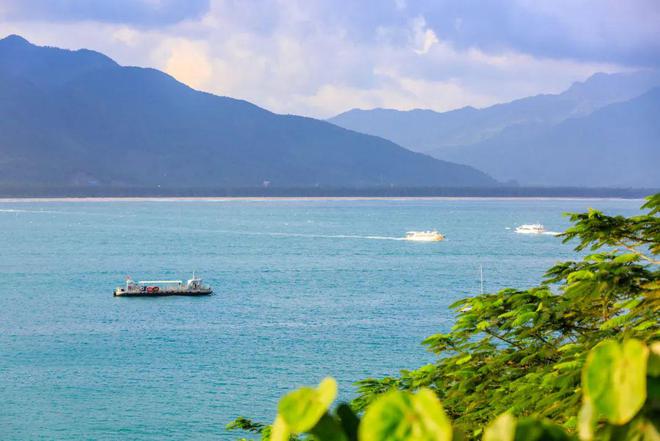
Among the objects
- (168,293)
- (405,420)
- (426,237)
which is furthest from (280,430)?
(426,237)

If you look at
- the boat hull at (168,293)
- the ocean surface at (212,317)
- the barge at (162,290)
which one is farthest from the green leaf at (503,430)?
the boat hull at (168,293)

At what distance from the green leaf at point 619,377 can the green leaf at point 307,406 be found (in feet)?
1.04

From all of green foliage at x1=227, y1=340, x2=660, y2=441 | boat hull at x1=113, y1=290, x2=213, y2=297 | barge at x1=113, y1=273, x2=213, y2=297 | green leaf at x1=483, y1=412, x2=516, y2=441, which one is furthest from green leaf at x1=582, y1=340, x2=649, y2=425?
boat hull at x1=113, y1=290, x2=213, y2=297

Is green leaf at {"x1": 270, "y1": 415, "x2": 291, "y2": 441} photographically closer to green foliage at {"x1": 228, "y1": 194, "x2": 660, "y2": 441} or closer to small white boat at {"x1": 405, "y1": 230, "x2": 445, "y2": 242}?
green foliage at {"x1": 228, "y1": 194, "x2": 660, "y2": 441}

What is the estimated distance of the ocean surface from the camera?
1364 inches

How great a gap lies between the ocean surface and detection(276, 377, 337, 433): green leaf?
96.6ft

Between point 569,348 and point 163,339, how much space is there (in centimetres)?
3991

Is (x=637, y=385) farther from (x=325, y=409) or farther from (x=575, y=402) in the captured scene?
(x=575, y=402)

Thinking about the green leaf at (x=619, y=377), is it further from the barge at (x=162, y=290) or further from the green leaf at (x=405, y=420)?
the barge at (x=162, y=290)

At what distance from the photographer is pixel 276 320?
51656 millimetres

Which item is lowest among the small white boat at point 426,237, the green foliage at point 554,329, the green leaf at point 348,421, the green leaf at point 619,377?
the small white boat at point 426,237

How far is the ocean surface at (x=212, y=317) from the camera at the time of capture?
34.7 meters

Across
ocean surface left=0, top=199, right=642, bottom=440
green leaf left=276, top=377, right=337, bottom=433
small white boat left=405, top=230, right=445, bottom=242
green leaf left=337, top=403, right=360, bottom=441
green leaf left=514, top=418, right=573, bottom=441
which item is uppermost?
green leaf left=276, top=377, right=337, bottom=433

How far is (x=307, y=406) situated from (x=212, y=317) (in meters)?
53.6
